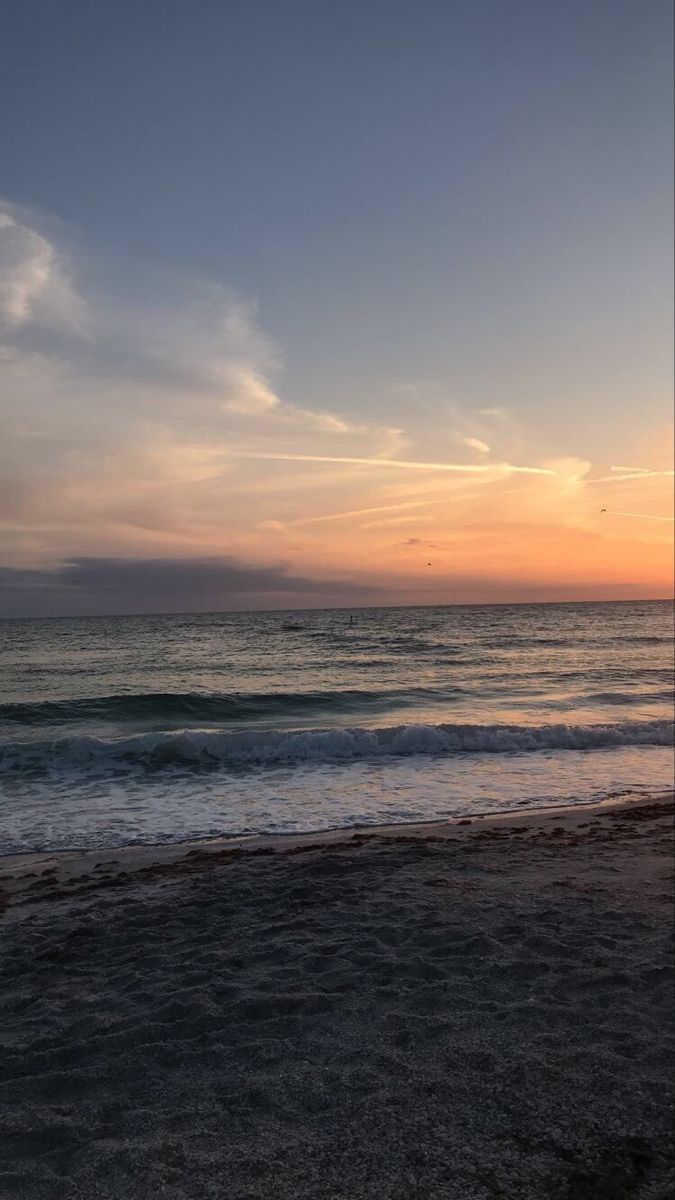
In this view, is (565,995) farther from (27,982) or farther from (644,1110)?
(27,982)

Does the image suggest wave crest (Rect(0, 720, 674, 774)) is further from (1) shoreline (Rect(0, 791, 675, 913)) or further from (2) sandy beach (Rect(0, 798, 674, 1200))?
(2) sandy beach (Rect(0, 798, 674, 1200))

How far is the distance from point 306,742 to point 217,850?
7801 millimetres

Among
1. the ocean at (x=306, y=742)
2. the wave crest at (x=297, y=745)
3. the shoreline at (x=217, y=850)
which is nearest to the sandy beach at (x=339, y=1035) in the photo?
the shoreline at (x=217, y=850)

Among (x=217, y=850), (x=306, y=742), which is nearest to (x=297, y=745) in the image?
(x=306, y=742)

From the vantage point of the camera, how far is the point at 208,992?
4.99 metres

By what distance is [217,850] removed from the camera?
9070 millimetres

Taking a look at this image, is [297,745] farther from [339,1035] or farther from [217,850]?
[339,1035]

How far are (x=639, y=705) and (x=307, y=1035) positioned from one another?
73.0ft

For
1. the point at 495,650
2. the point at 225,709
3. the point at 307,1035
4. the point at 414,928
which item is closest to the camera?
the point at 307,1035

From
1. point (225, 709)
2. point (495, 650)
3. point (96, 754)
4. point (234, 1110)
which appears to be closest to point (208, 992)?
point (234, 1110)

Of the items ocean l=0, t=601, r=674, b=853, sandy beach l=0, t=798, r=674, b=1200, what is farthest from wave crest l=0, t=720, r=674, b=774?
sandy beach l=0, t=798, r=674, b=1200

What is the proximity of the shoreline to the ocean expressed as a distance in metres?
0.39

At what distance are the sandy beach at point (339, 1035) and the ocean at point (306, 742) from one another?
3.47 m

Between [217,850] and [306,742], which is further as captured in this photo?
[306,742]
